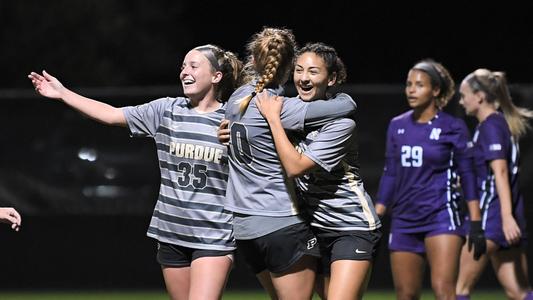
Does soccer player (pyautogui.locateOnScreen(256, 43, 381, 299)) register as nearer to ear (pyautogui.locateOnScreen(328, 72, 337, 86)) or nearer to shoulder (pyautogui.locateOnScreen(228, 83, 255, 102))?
ear (pyautogui.locateOnScreen(328, 72, 337, 86))

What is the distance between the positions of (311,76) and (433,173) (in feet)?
7.40

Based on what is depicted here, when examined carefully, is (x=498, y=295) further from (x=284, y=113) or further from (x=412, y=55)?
(x=412, y=55)

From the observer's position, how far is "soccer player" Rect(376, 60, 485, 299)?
8.23 m

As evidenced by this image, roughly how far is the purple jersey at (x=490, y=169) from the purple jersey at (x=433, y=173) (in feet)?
1.19

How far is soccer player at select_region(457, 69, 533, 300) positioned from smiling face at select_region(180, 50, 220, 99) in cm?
266

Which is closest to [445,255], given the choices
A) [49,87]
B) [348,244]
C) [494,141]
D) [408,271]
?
[408,271]

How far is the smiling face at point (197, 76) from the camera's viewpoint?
680 cm

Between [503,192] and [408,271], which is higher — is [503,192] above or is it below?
above

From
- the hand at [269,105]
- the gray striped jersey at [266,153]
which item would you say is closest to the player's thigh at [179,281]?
the gray striped jersey at [266,153]

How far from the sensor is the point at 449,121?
845 cm

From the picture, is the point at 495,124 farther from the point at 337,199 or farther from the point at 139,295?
the point at 139,295

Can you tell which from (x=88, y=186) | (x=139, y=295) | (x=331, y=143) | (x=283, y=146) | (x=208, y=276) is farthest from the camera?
(x=88, y=186)

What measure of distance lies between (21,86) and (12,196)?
6.28 m

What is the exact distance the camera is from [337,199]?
6.45 metres
